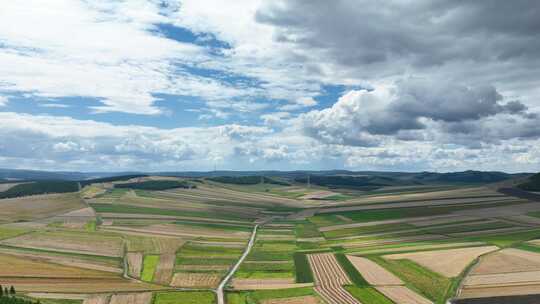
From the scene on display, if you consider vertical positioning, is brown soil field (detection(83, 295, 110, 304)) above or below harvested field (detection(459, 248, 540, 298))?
below

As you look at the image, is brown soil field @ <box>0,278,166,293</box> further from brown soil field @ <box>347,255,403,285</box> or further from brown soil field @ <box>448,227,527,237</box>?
brown soil field @ <box>448,227,527,237</box>

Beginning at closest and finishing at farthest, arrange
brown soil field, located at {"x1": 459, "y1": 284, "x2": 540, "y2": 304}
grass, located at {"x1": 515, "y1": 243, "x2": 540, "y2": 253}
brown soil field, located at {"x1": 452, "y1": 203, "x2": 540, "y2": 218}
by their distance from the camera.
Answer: brown soil field, located at {"x1": 459, "y1": 284, "x2": 540, "y2": 304}
grass, located at {"x1": 515, "y1": 243, "x2": 540, "y2": 253}
brown soil field, located at {"x1": 452, "y1": 203, "x2": 540, "y2": 218}

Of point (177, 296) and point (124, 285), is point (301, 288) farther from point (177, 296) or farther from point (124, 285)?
point (124, 285)

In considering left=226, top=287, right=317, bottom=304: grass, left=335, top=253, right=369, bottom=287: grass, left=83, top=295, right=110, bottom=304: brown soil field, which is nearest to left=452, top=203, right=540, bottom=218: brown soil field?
left=335, top=253, right=369, bottom=287: grass

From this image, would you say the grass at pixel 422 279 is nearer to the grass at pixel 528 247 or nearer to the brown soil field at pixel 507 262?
the brown soil field at pixel 507 262

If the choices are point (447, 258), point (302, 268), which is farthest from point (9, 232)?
point (447, 258)
